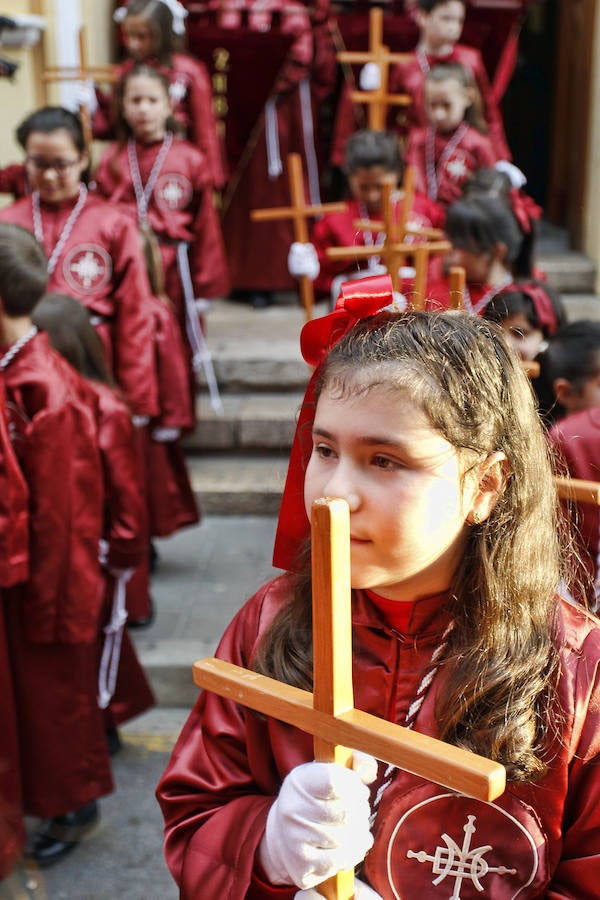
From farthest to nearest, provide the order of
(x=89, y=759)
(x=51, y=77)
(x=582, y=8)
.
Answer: (x=582, y=8) < (x=51, y=77) < (x=89, y=759)

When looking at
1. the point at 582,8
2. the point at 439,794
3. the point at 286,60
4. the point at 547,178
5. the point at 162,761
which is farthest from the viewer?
the point at 547,178

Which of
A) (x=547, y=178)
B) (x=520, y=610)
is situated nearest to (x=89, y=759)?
(x=520, y=610)

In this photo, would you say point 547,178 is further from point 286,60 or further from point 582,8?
point 286,60

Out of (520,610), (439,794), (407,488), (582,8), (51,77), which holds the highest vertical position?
(582,8)

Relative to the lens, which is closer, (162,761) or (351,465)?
(351,465)

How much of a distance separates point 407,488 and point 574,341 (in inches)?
70.0

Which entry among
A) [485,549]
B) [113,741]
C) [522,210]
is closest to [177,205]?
[522,210]

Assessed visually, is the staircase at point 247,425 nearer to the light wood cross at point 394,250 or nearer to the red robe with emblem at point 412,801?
the light wood cross at point 394,250

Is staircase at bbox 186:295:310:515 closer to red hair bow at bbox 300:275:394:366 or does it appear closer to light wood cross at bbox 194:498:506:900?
red hair bow at bbox 300:275:394:366

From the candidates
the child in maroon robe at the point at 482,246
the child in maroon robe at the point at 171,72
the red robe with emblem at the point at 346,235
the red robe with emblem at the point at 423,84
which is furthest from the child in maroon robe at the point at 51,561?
the red robe with emblem at the point at 423,84

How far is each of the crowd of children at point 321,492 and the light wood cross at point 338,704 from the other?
2.5 inches

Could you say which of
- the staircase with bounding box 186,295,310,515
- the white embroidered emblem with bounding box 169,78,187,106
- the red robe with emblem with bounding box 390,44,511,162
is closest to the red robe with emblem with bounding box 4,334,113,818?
the staircase with bounding box 186,295,310,515

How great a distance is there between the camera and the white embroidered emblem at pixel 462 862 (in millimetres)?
1437

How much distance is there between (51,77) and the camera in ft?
18.7
